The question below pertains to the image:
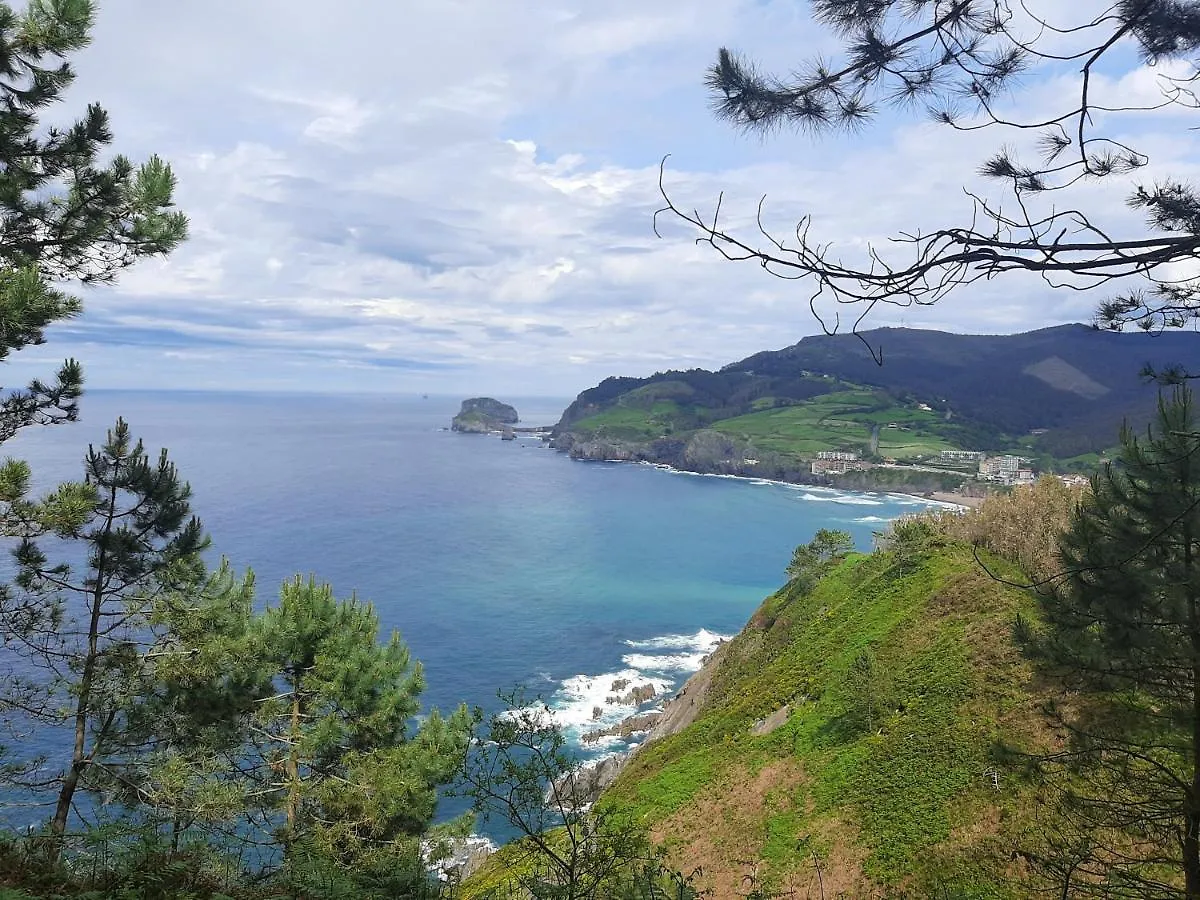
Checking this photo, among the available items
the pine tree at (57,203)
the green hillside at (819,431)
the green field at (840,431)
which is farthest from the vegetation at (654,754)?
the green field at (840,431)

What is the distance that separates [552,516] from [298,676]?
8745 centimetres

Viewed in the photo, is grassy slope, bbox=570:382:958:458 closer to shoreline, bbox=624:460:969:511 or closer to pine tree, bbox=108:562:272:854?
shoreline, bbox=624:460:969:511

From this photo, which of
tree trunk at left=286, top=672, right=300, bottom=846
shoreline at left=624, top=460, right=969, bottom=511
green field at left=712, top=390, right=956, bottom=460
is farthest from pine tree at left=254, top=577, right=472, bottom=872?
green field at left=712, top=390, right=956, bottom=460

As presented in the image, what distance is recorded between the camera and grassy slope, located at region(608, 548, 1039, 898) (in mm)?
15000

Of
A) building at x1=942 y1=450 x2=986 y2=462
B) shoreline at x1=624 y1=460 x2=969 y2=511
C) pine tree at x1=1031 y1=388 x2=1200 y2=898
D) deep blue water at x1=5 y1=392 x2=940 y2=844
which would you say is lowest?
deep blue water at x1=5 y1=392 x2=940 y2=844

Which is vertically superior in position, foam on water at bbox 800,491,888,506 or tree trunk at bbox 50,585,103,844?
tree trunk at bbox 50,585,103,844

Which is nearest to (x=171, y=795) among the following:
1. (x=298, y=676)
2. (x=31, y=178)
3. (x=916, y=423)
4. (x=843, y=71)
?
(x=298, y=676)

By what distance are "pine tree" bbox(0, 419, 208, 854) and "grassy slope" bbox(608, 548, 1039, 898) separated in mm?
13326

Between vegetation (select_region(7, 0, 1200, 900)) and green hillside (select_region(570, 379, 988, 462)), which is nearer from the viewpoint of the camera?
vegetation (select_region(7, 0, 1200, 900))

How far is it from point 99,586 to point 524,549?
236 ft

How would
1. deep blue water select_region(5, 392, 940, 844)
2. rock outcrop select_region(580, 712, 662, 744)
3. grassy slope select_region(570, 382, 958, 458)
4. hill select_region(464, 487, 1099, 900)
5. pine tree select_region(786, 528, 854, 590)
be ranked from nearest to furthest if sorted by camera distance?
hill select_region(464, 487, 1099, 900) < rock outcrop select_region(580, 712, 662, 744) < pine tree select_region(786, 528, 854, 590) < deep blue water select_region(5, 392, 940, 844) < grassy slope select_region(570, 382, 958, 458)

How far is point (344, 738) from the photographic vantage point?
16688 mm

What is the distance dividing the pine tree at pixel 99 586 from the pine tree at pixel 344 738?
286 cm

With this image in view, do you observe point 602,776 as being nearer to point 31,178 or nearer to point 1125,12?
point 31,178
